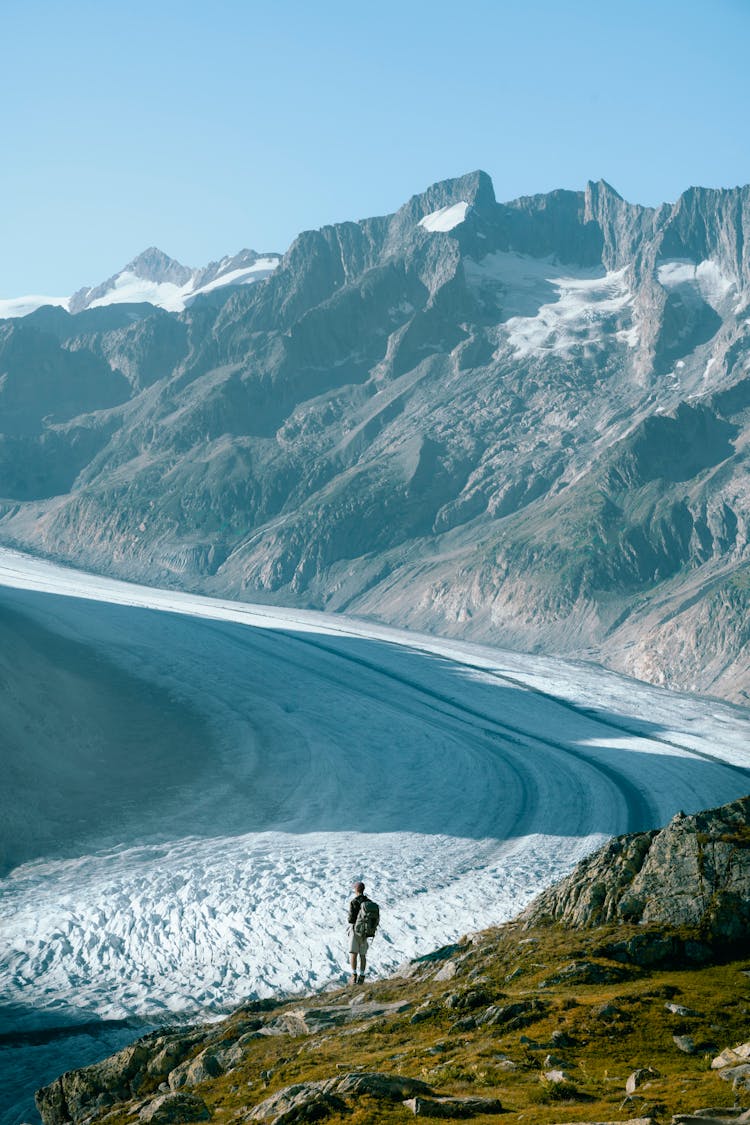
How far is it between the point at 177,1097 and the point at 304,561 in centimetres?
17162

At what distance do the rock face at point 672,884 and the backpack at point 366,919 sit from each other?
3242mm

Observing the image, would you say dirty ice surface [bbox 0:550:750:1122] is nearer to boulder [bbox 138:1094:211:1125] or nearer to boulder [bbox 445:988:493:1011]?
boulder [bbox 138:1094:211:1125]

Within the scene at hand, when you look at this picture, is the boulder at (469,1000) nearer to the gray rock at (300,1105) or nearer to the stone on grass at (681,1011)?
the stone on grass at (681,1011)

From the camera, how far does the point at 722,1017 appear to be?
51.8 ft

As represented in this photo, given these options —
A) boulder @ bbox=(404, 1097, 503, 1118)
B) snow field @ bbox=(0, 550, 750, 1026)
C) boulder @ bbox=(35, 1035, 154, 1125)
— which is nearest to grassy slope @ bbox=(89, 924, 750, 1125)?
boulder @ bbox=(404, 1097, 503, 1118)

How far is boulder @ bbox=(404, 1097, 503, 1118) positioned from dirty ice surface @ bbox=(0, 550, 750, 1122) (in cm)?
1724

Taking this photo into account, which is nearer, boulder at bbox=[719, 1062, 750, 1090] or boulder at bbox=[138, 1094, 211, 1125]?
boulder at bbox=[719, 1062, 750, 1090]

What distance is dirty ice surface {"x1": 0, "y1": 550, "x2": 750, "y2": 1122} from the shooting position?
38.0 meters

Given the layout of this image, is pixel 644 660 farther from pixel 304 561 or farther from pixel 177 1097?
pixel 177 1097

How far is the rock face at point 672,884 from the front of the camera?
18.9 m

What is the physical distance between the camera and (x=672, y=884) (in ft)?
66.1

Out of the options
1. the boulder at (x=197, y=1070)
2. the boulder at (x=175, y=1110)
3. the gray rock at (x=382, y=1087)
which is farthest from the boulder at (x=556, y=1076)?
the boulder at (x=197, y=1070)

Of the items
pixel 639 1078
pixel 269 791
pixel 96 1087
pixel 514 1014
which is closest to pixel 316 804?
pixel 269 791

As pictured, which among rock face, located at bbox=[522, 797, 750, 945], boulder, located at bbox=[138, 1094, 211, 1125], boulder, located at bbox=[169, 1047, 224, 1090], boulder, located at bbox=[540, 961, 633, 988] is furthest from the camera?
rock face, located at bbox=[522, 797, 750, 945]
